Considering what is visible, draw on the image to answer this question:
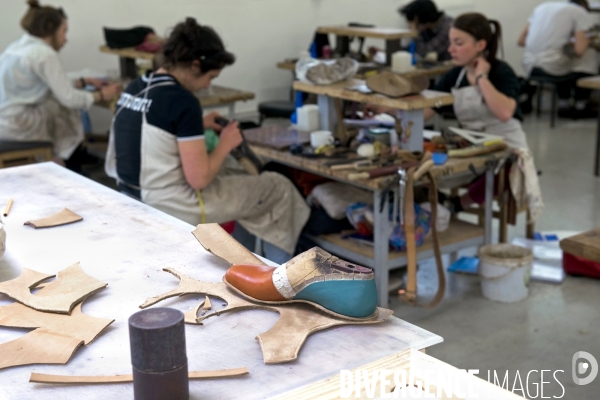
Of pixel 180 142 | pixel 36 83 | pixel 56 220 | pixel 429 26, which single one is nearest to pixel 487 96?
pixel 180 142

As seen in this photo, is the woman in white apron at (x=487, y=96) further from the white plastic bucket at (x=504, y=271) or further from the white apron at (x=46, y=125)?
the white apron at (x=46, y=125)

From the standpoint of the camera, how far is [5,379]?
1.30 metres

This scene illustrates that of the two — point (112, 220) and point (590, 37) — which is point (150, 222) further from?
point (590, 37)

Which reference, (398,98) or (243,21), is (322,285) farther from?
(243,21)

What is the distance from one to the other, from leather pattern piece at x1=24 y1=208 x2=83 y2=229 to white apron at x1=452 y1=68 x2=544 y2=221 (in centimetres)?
239

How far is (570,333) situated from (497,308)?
1.26 ft

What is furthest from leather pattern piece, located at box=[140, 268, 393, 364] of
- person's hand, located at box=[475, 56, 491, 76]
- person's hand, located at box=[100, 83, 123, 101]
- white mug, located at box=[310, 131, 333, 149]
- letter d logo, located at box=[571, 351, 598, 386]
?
person's hand, located at box=[100, 83, 123, 101]

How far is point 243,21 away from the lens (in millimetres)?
7438

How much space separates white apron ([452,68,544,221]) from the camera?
3781mm

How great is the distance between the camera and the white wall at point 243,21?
641cm

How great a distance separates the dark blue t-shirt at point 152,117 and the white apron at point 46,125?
5.84 ft

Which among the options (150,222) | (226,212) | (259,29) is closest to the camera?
(150,222)

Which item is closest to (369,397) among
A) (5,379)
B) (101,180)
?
(5,379)

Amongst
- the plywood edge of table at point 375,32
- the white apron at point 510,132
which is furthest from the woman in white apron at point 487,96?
the plywood edge of table at point 375,32
